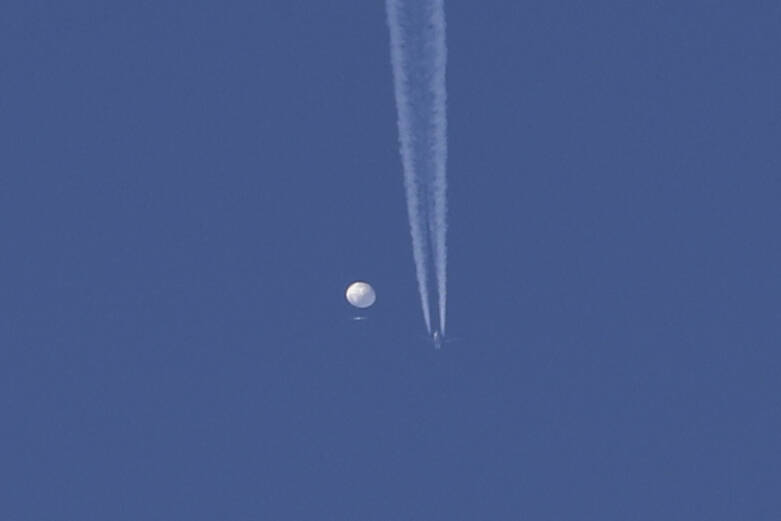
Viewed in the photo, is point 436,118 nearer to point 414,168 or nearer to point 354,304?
point 414,168

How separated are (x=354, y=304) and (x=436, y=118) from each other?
26.6 metres

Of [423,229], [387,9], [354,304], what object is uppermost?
[387,9]

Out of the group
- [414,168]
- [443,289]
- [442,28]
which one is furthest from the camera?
[443,289]

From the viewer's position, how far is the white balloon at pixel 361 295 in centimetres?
11494

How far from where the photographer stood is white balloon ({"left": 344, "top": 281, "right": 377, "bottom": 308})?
115m

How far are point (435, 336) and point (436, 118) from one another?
22358 mm

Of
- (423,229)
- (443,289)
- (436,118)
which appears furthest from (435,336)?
(436,118)

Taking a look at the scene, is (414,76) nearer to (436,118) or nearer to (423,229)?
(436,118)

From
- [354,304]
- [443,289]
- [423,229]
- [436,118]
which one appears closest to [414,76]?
[436,118]

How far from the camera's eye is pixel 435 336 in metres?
110

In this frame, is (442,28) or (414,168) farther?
(414,168)

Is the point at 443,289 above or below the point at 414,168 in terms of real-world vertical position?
below

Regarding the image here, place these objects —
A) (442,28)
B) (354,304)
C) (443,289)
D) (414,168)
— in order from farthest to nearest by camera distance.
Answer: (354,304)
(443,289)
(414,168)
(442,28)

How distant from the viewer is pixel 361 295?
11488 cm
